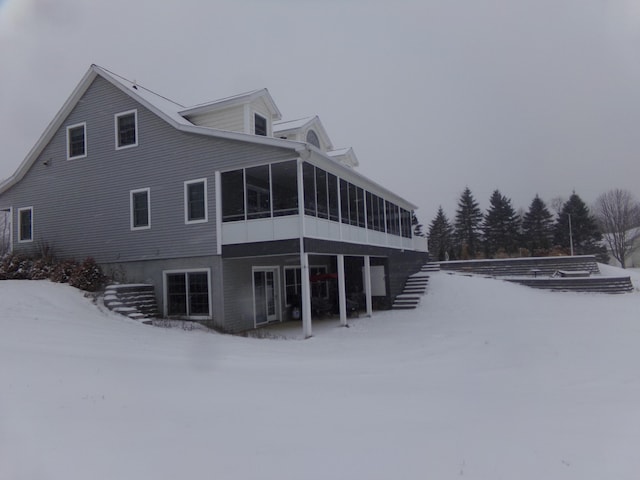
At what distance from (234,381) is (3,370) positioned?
10.6 feet

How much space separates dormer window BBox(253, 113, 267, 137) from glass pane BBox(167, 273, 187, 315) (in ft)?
19.7

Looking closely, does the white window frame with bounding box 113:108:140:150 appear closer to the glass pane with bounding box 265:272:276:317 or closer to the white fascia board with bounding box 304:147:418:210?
the glass pane with bounding box 265:272:276:317

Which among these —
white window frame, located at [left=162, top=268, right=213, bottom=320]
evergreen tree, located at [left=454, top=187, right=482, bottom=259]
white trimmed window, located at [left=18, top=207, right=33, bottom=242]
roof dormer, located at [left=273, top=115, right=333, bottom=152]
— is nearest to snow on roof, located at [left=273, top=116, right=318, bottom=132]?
roof dormer, located at [left=273, top=115, right=333, bottom=152]

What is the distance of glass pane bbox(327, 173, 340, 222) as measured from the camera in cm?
1510

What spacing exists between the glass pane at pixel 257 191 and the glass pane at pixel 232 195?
0.30 metres

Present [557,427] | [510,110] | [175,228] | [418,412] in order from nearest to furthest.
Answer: [557,427] → [418,412] → [175,228] → [510,110]

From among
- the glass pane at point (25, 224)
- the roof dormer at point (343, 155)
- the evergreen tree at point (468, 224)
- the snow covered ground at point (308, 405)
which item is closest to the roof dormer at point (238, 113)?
the roof dormer at point (343, 155)

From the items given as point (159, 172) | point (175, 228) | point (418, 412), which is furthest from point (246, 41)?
point (418, 412)

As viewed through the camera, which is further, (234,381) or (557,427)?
(234,381)

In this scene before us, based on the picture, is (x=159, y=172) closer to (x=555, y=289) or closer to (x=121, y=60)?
(x=121, y=60)

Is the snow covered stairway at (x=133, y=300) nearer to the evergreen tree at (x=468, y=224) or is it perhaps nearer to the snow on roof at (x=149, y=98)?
the snow on roof at (x=149, y=98)

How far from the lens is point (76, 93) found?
53.0ft

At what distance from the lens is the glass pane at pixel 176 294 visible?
14095 mm

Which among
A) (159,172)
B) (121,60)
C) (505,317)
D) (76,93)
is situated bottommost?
(505,317)
